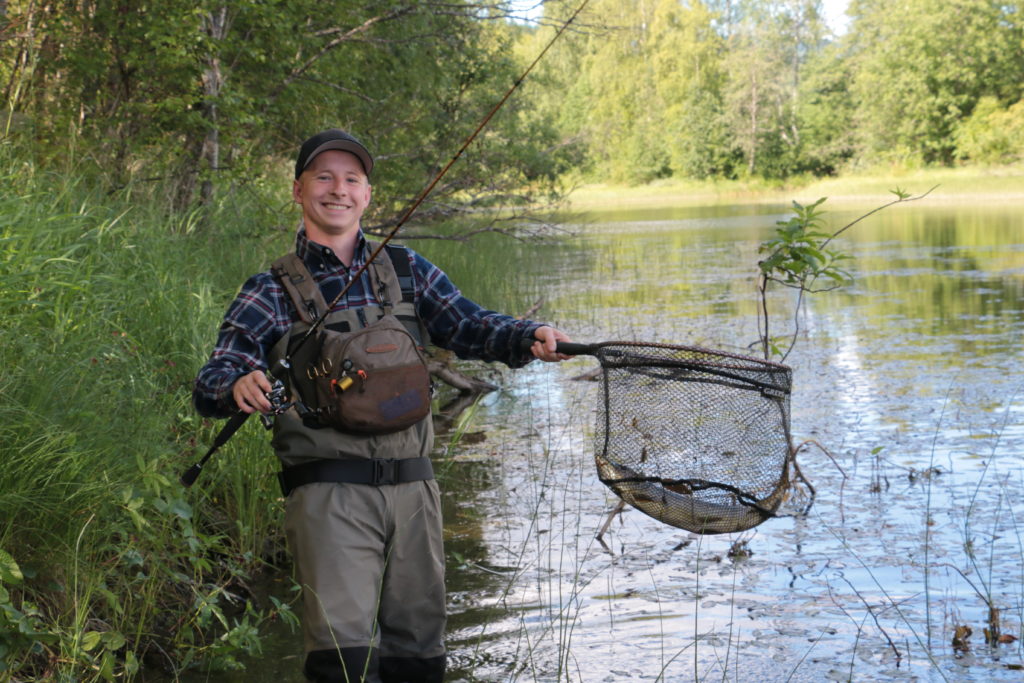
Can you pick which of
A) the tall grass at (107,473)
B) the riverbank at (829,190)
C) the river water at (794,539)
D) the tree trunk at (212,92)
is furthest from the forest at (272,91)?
the riverbank at (829,190)

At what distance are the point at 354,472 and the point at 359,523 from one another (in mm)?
138

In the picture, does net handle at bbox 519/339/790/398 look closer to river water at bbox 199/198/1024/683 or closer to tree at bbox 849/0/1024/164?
river water at bbox 199/198/1024/683

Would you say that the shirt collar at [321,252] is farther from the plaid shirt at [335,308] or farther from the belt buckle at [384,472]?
the belt buckle at [384,472]

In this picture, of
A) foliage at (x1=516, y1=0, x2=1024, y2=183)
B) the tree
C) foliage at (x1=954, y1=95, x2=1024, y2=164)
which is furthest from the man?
the tree

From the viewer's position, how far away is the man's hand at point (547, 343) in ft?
11.4

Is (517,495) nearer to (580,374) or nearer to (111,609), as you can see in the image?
(111,609)

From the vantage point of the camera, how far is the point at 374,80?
13812 millimetres

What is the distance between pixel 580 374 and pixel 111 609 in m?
6.95

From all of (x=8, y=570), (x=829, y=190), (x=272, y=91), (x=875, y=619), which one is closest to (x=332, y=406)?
(x=8, y=570)

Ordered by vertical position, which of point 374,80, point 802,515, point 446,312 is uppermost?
point 374,80

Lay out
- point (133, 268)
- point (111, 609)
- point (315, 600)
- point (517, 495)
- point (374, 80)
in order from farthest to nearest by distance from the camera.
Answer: point (374, 80)
point (517, 495)
point (133, 268)
point (111, 609)
point (315, 600)

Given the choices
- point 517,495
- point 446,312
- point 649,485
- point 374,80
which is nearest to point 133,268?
point 517,495

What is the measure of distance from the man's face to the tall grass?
3.16 ft

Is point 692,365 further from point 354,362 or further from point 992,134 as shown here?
point 992,134
